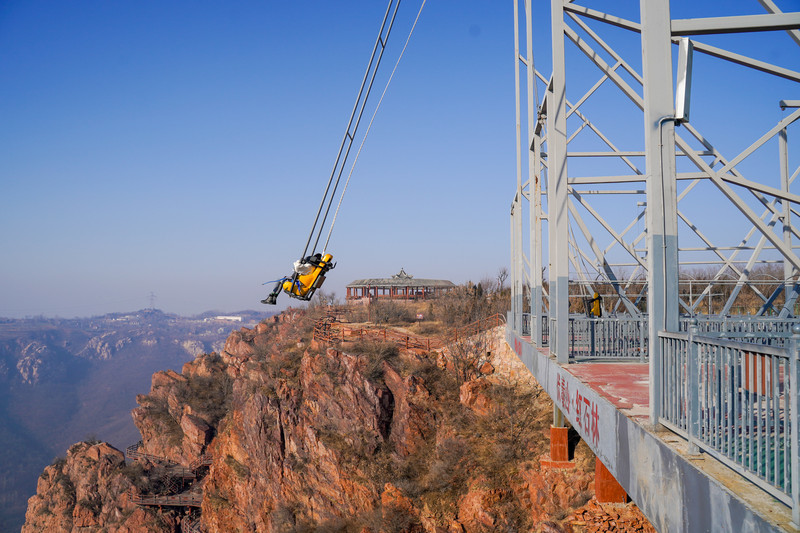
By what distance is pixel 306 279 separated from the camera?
9.66 m

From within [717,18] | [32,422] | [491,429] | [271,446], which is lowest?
[32,422]

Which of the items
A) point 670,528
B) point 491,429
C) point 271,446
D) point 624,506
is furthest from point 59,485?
point 670,528

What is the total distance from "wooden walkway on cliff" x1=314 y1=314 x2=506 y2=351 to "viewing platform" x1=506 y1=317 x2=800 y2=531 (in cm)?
2534

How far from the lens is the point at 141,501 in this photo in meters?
38.3

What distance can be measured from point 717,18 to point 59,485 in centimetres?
5149

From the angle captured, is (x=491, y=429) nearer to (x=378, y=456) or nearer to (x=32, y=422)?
(x=378, y=456)

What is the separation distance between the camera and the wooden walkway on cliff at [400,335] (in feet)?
104

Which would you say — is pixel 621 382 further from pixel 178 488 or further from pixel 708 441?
pixel 178 488

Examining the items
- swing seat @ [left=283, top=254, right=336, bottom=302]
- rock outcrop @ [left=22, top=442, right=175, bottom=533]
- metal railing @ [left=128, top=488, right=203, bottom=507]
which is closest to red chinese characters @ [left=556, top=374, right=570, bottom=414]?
swing seat @ [left=283, top=254, right=336, bottom=302]

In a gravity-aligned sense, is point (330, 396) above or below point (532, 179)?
→ below

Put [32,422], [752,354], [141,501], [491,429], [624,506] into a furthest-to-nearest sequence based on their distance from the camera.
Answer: [32,422] < [141,501] < [491,429] < [624,506] < [752,354]

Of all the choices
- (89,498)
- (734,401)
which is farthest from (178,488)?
(734,401)

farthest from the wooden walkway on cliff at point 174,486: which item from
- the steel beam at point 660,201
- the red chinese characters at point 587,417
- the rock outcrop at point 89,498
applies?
the steel beam at point 660,201

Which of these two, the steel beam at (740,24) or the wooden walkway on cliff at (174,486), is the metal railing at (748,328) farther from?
the wooden walkway on cliff at (174,486)
